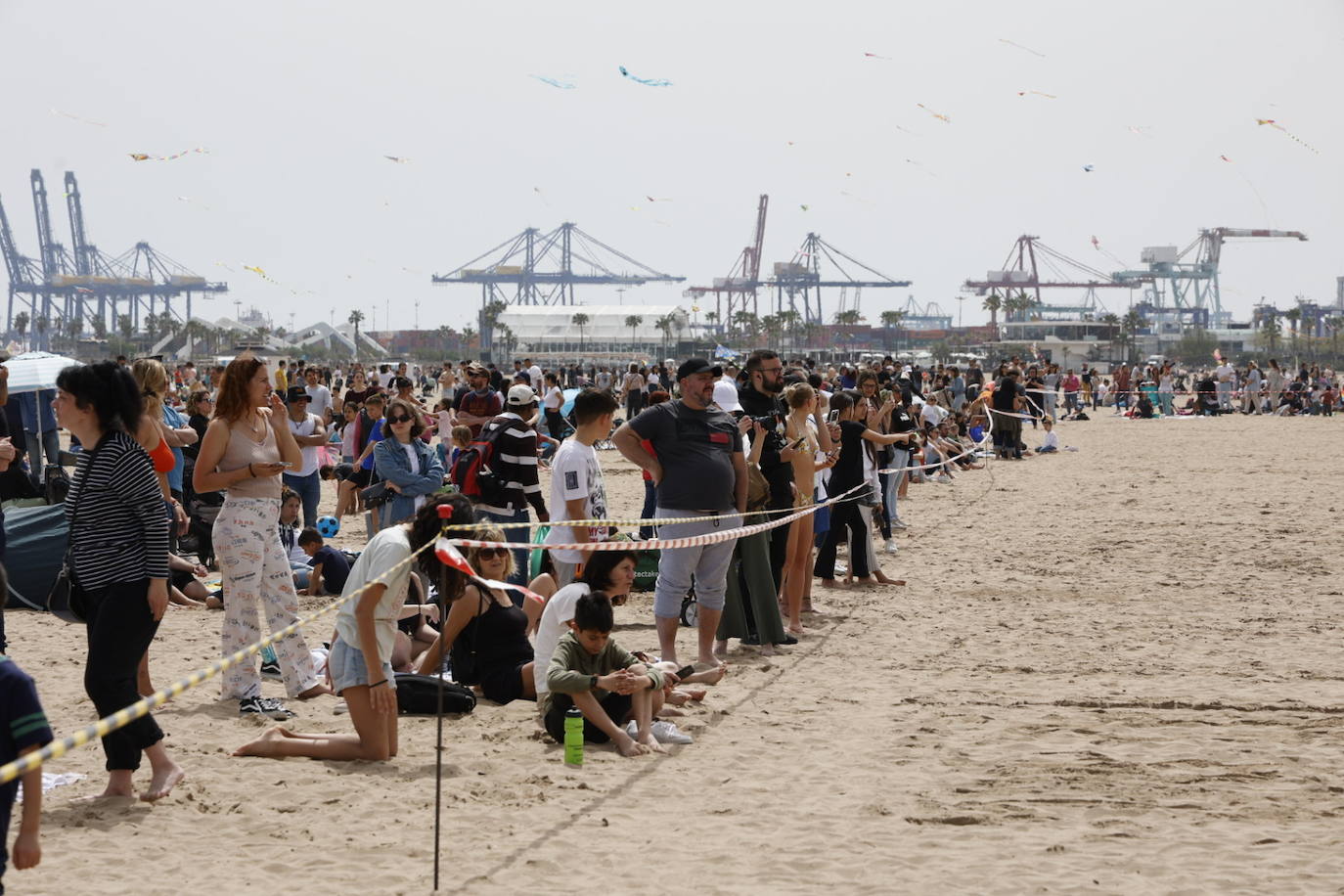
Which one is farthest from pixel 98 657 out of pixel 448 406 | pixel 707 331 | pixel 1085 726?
pixel 707 331

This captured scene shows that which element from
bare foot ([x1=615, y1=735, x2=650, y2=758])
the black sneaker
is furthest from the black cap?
the black sneaker

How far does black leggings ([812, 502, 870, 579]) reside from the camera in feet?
33.1

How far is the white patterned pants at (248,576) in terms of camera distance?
6211 millimetres

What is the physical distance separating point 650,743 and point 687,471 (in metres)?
1.59

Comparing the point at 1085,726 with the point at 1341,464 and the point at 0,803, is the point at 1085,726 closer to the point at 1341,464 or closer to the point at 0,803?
the point at 0,803

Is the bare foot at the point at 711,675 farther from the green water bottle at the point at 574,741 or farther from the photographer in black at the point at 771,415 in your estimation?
the green water bottle at the point at 574,741

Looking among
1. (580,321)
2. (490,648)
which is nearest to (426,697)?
(490,648)

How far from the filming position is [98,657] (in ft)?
16.0

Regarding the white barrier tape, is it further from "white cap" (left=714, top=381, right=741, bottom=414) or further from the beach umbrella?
the beach umbrella

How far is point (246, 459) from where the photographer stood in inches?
243

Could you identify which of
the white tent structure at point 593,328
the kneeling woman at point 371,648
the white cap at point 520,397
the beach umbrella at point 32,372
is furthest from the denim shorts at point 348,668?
the white tent structure at point 593,328

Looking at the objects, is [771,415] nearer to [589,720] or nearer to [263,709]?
[589,720]

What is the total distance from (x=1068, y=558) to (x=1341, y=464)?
10.5 meters

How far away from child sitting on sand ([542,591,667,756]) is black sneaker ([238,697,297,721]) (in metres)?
1.20
